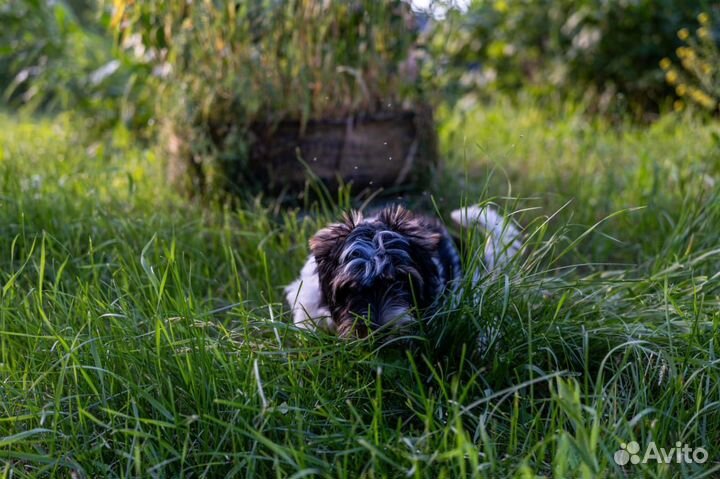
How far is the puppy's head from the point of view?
7.91 feet

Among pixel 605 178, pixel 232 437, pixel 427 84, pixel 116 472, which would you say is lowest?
pixel 116 472

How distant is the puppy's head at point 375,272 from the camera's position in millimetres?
2412

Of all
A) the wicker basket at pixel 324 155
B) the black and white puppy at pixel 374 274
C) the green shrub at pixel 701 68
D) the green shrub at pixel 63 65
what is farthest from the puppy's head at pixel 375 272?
the green shrub at pixel 63 65

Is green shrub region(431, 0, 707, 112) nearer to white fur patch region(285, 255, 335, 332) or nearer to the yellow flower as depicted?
the yellow flower

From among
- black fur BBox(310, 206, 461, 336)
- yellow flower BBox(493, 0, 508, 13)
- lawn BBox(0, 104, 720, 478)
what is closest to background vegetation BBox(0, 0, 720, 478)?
lawn BBox(0, 104, 720, 478)

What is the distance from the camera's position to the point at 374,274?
2432 millimetres

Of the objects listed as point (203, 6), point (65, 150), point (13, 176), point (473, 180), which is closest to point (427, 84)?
point (473, 180)

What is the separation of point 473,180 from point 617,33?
10.7 ft

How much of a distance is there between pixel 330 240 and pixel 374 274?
0.33m

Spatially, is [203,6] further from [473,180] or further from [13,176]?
[473,180]

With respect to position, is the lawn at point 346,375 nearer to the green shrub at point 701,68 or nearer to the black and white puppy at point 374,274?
the black and white puppy at point 374,274

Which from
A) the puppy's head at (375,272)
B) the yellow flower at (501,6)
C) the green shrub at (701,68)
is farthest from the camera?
the yellow flower at (501,6)

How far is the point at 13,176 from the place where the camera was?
12.3ft

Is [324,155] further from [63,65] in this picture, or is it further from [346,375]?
[63,65]
